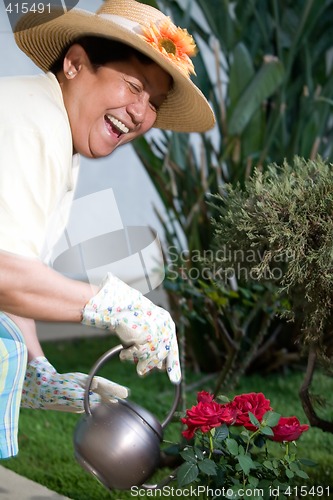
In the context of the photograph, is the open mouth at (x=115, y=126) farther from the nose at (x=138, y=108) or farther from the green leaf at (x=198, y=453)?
the green leaf at (x=198, y=453)

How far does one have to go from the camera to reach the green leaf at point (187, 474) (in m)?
1.82

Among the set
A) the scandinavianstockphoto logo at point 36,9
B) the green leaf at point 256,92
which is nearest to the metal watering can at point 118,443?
the scandinavianstockphoto logo at point 36,9

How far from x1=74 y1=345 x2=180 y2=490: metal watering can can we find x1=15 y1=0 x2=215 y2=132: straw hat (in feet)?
2.19

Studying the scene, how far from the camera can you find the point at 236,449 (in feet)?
6.19

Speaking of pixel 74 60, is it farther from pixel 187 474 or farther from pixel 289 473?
pixel 289 473

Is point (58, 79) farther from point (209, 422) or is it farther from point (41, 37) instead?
point (209, 422)

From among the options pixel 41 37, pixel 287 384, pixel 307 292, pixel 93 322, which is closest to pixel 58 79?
pixel 41 37

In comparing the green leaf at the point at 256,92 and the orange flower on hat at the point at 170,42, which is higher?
the orange flower on hat at the point at 170,42

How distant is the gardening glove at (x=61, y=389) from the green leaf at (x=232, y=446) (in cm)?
25

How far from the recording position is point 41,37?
1.87 m

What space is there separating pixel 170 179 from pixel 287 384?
1.09m

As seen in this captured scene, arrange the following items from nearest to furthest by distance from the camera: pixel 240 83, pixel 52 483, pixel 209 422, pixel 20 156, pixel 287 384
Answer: pixel 20 156
pixel 209 422
pixel 52 483
pixel 240 83
pixel 287 384

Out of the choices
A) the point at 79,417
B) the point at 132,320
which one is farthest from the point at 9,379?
the point at 79,417

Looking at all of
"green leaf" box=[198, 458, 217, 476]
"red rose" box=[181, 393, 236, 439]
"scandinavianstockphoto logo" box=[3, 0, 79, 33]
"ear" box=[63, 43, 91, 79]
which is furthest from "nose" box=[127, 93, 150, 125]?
"green leaf" box=[198, 458, 217, 476]
